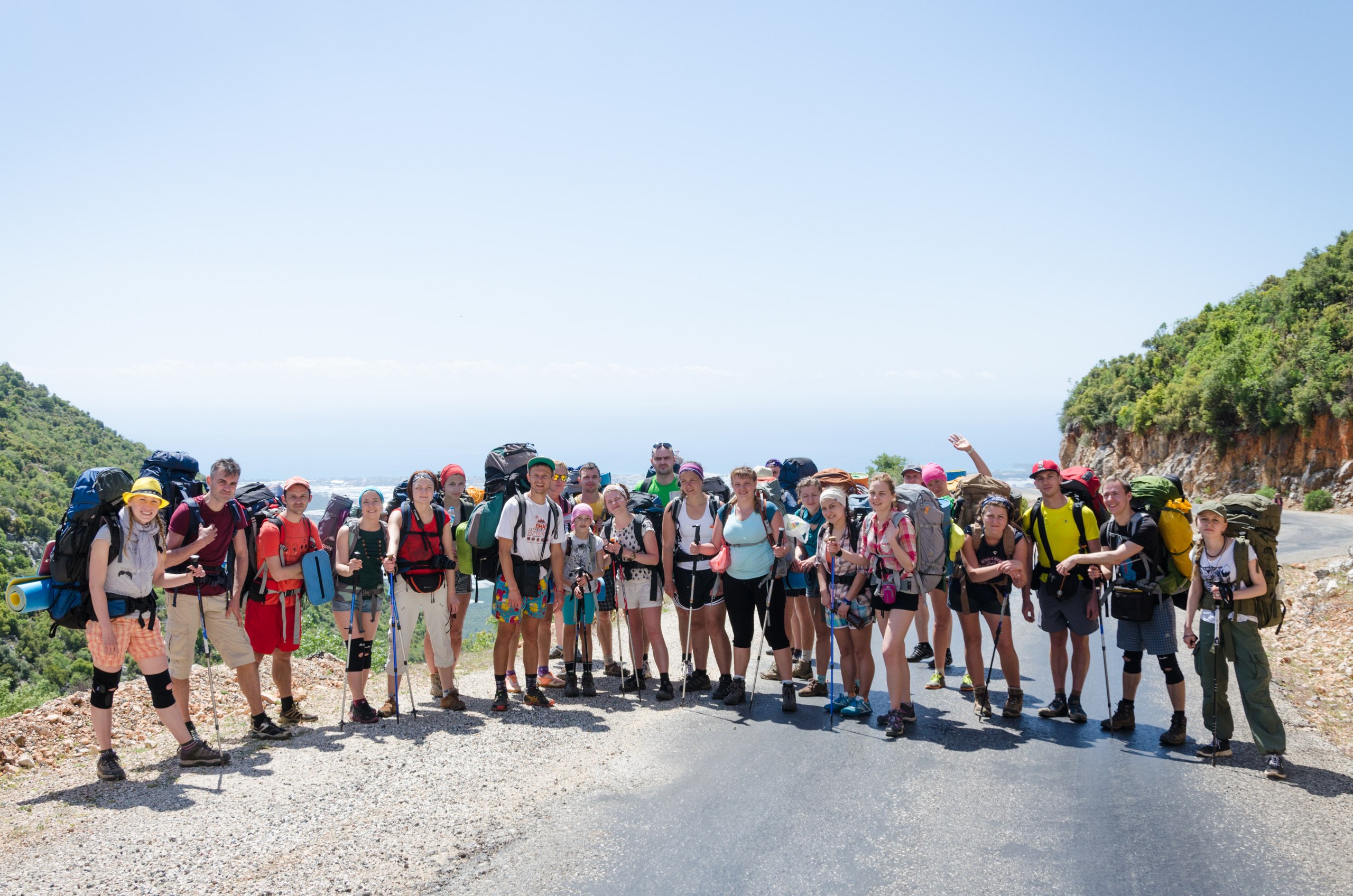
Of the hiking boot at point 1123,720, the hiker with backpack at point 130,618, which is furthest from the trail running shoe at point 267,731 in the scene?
the hiking boot at point 1123,720

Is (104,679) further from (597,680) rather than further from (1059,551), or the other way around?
(1059,551)

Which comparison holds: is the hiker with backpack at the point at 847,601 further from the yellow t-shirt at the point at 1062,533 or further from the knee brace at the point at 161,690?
the knee brace at the point at 161,690

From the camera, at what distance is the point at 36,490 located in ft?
192

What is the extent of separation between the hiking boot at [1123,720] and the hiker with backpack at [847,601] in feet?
6.02

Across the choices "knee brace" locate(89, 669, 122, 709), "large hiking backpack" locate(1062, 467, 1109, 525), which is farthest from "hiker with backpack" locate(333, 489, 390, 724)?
"large hiking backpack" locate(1062, 467, 1109, 525)

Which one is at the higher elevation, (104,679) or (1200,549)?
(1200,549)

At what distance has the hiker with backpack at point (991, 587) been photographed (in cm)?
717

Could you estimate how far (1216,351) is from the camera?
42.5 m

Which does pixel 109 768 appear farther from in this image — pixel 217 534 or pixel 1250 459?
pixel 1250 459

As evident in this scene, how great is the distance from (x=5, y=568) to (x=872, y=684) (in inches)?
1866

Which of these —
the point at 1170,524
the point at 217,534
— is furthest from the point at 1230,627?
the point at 217,534

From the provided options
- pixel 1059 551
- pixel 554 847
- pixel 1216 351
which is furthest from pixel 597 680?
pixel 1216 351

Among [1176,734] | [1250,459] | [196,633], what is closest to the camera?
[1176,734]

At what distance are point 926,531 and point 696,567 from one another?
2.03 m
